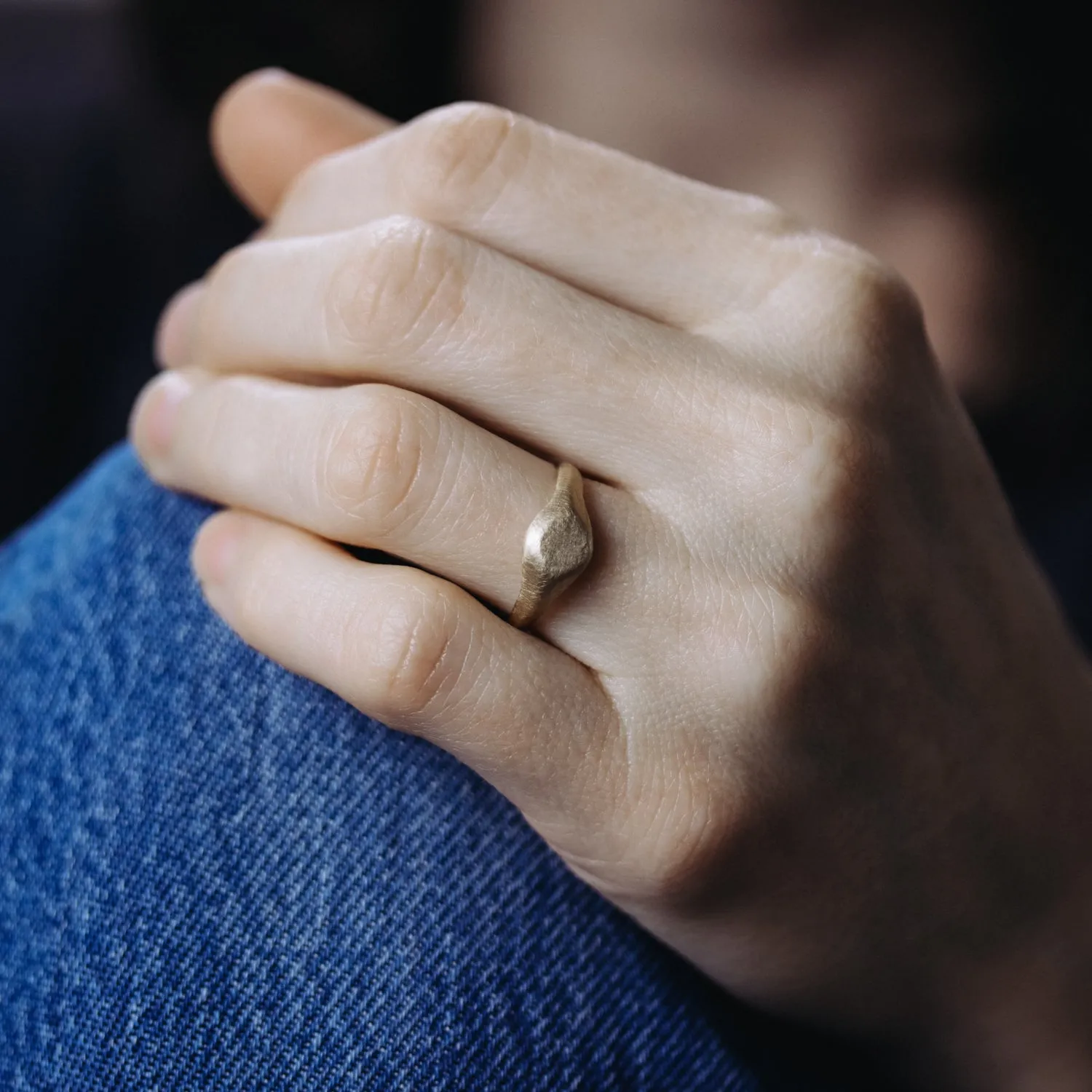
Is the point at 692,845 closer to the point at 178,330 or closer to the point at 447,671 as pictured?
the point at 447,671

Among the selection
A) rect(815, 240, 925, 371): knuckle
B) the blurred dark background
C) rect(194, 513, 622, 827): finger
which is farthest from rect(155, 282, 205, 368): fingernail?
the blurred dark background

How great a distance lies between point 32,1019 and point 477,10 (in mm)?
1974

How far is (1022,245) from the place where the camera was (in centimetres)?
149

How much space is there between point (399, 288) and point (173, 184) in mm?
1406

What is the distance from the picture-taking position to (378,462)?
58 centimetres

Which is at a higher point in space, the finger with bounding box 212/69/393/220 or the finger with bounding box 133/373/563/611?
the finger with bounding box 212/69/393/220

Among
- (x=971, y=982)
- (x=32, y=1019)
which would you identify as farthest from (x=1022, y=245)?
(x=32, y=1019)

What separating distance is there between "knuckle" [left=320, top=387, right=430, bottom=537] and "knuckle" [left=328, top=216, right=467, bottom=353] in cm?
4

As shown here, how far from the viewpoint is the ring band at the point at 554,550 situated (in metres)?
0.56

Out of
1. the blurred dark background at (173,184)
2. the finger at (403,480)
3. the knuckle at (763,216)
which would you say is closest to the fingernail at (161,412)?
the finger at (403,480)

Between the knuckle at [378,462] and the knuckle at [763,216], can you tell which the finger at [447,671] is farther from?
the knuckle at [763,216]

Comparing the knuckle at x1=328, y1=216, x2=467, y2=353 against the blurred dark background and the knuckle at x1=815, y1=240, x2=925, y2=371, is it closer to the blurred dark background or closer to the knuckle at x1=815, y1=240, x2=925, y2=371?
the knuckle at x1=815, y1=240, x2=925, y2=371

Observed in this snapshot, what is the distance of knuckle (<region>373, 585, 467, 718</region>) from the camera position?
0.55 m

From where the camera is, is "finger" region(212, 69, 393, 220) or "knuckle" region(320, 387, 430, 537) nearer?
"knuckle" region(320, 387, 430, 537)
